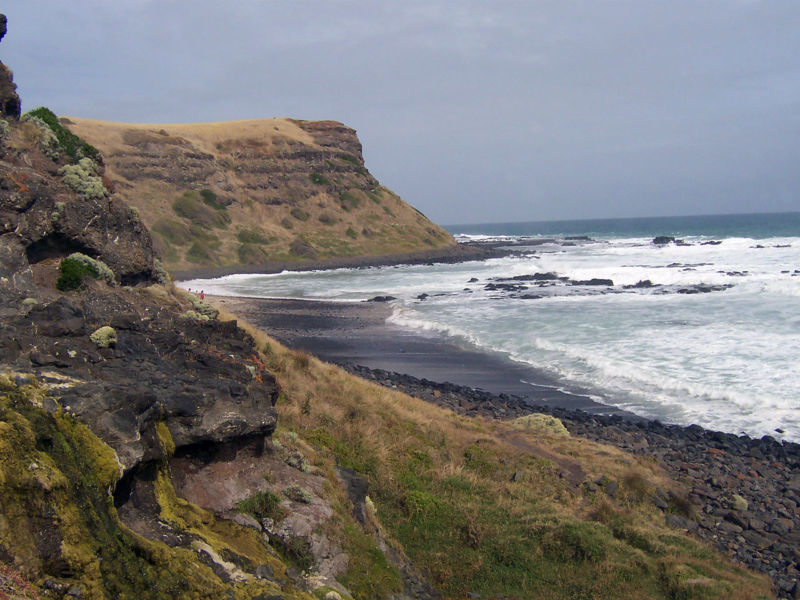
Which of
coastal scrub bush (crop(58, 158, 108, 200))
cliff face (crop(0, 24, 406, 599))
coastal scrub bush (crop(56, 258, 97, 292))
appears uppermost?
coastal scrub bush (crop(58, 158, 108, 200))

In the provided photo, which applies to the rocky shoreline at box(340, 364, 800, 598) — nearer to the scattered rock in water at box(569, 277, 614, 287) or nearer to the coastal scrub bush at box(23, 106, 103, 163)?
the coastal scrub bush at box(23, 106, 103, 163)

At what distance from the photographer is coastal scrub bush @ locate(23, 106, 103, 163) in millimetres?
9422

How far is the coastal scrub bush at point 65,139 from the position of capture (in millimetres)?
9422

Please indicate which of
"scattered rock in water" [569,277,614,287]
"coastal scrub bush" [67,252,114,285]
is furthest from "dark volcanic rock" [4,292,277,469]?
"scattered rock in water" [569,277,614,287]

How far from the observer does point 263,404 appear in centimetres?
695

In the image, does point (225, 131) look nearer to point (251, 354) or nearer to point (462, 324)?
point (462, 324)

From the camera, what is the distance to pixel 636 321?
29.2m

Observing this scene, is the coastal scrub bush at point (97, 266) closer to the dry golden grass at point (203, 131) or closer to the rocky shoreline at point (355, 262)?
the rocky shoreline at point (355, 262)

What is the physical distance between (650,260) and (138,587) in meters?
67.1

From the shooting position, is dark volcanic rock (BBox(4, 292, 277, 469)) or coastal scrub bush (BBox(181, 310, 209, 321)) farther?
coastal scrub bush (BBox(181, 310, 209, 321))

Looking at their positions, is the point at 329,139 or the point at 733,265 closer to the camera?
the point at 733,265

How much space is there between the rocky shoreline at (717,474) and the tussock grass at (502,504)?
28.8 inches

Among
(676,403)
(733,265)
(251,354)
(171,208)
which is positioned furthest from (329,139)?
(251,354)

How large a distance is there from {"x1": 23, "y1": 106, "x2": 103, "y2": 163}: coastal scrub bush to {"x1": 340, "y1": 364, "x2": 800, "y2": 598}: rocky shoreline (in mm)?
9785
